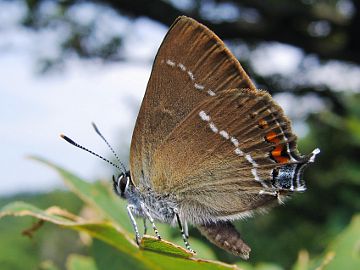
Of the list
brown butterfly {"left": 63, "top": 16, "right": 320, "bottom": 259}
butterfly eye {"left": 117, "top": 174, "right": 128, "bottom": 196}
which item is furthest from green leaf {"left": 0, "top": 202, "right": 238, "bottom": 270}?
butterfly eye {"left": 117, "top": 174, "right": 128, "bottom": 196}

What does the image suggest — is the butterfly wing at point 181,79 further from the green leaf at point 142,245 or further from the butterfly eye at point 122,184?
the green leaf at point 142,245

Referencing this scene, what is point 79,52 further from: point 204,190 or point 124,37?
point 204,190

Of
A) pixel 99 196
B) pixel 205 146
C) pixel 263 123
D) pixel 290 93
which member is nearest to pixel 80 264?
pixel 99 196

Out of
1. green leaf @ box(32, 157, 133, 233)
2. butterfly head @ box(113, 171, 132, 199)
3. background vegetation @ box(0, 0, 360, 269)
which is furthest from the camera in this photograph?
background vegetation @ box(0, 0, 360, 269)

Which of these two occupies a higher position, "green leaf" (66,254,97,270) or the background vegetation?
"green leaf" (66,254,97,270)

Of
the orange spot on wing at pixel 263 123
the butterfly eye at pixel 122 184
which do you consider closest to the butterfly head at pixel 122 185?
the butterfly eye at pixel 122 184

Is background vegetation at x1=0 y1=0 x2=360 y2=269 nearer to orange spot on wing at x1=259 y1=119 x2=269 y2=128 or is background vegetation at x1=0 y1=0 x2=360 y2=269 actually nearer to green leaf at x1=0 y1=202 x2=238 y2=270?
orange spot on wing at x1=259 y1=119 x2=269 y2=128
